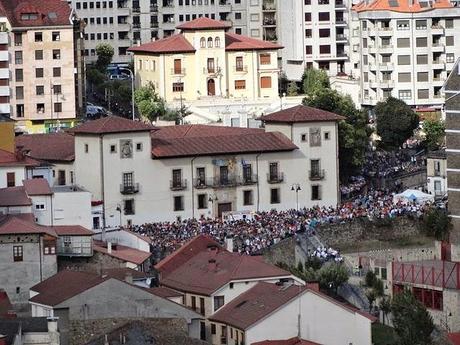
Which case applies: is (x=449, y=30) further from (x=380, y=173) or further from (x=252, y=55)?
(x=380, y=173)

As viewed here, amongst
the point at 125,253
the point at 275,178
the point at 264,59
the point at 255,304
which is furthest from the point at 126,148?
the point at 264,59

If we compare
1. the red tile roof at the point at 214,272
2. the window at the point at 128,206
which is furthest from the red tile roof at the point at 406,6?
the red tile roof at the point at 214,272

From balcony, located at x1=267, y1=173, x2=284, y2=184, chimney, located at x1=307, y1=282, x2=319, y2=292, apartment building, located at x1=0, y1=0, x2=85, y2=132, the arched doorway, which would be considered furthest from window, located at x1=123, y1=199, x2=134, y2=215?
the arched doorway

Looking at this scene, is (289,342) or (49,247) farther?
(49,247)

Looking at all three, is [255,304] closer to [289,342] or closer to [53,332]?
[289,342]

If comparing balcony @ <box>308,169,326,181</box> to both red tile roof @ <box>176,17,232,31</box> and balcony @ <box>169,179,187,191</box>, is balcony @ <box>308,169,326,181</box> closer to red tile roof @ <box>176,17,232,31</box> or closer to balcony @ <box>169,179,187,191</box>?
balcony @ <box>169,179,187,191</box>

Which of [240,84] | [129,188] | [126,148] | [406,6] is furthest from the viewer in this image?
[406,6]
